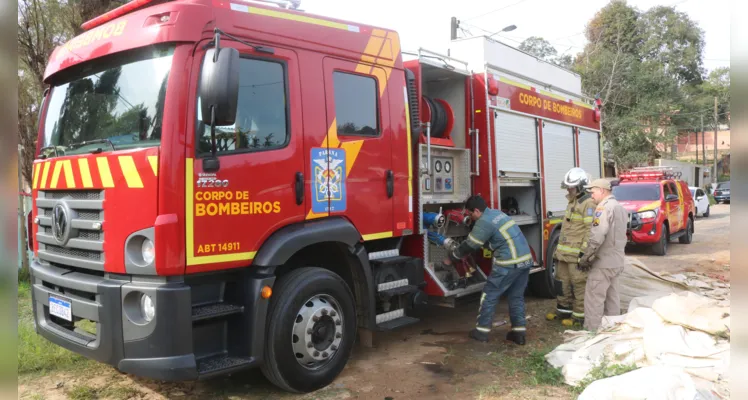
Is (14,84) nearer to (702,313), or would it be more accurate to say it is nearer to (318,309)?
(318,309)

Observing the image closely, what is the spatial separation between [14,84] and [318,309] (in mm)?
3340

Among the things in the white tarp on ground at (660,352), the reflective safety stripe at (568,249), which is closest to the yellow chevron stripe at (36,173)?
the white tarp on ground at (660,352)

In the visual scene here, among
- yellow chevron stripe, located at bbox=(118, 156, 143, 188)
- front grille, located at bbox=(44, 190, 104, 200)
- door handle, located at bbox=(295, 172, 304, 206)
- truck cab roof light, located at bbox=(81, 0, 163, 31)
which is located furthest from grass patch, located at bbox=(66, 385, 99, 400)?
truck cab roof light, located at bbox=(81, 0, 163, 31)

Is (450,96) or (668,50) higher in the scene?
(668,50)

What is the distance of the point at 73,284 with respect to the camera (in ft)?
11.4

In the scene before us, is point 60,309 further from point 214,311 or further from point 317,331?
point 317,331

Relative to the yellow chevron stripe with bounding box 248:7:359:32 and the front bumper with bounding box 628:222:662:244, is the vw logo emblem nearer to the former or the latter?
the yellow chevron stripe with bounding box 248:7:359:32

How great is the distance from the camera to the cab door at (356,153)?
163 inches

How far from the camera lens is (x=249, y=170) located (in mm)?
3582

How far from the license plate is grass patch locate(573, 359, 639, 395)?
12.0 feet

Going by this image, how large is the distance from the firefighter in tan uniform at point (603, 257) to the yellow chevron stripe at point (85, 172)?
4.68 m

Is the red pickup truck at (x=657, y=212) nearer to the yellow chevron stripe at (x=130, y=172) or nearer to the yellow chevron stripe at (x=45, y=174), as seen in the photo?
the yellow chevron stripe at (x=130, y=172)

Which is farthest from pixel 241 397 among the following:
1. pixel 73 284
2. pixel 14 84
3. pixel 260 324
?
pixel 14 84

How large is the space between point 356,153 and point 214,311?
1.73 metres
